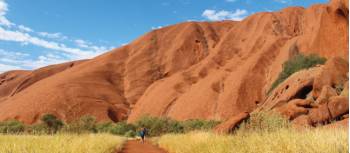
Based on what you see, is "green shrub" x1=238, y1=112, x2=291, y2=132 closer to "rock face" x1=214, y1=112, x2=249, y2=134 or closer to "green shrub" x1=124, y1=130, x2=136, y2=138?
"rock face" x1=214, y1=112, x2=249, y2=134

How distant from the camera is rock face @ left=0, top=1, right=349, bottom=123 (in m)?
69.8

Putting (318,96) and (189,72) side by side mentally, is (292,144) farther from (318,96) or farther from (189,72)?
(189,72)

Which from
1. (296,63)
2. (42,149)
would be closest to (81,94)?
(296,63)

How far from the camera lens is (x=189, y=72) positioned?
90.6 meters

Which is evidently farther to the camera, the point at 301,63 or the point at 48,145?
the point at 301,63

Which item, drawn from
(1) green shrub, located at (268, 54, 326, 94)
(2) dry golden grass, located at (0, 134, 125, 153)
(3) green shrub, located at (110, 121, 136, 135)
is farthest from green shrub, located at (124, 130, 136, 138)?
(2) dry golden grass, located at (0, 134, 125, 153)

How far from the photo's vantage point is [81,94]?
85.5 meters

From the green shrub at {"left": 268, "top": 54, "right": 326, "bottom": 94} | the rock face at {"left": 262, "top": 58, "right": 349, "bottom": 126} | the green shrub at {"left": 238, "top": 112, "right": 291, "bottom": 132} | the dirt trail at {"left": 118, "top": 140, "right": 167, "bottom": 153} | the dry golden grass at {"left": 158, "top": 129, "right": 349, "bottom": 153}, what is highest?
the green shrub at {"left": 268, "top": 54, "right": 326, "bottom": 94}

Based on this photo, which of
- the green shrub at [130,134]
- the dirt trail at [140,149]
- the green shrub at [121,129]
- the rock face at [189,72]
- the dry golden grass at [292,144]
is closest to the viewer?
the dry golden grass at [292,144]

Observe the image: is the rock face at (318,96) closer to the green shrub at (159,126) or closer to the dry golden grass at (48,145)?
the dry golden grass at (48,145)

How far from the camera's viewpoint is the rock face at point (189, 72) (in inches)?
2749

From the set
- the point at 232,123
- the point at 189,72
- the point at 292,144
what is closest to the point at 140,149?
the point at 232,123

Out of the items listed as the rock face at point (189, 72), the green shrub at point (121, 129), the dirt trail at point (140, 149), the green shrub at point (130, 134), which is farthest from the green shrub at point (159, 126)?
the dirt trail at point (140, 149)

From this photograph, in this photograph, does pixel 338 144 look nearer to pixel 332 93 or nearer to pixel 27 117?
pixel 332 93
